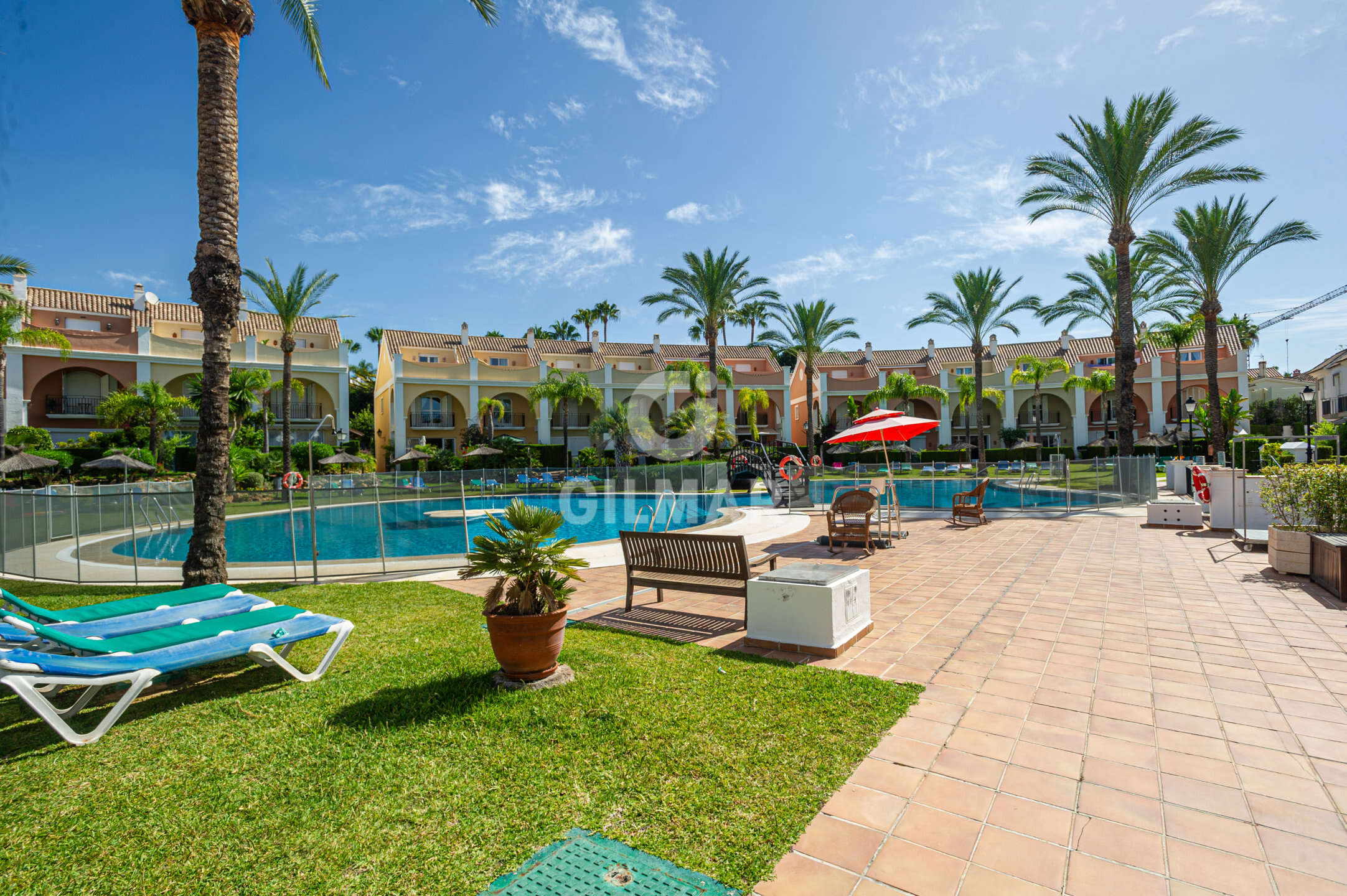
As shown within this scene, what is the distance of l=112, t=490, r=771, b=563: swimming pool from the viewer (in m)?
13.9

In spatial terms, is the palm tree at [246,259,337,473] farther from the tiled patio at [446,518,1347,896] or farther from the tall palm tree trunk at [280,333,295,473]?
the tiled patio at [446,518,1347,896]

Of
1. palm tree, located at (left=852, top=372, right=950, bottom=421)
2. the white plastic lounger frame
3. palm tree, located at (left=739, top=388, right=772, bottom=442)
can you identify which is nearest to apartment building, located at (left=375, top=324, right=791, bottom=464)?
palm tree, located at (left=739, top=388, right=772, bottom=442)

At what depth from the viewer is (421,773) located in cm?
304

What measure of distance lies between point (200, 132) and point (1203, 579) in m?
12.9

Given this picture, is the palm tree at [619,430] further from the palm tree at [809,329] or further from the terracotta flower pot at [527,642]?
the terracotta flower pot at [527,642]

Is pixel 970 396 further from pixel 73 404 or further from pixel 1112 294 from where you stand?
pixel 73 404

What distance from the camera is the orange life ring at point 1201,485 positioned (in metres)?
12.1

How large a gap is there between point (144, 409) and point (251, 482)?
706cm

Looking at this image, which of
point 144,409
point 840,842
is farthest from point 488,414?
point 840,842

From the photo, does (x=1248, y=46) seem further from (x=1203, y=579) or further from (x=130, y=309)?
(x=130, y=309)

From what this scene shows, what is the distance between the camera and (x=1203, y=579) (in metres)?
7.12

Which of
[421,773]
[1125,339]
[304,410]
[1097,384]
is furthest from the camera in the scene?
[1097,384]

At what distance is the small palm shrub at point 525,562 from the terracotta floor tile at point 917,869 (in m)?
2.31

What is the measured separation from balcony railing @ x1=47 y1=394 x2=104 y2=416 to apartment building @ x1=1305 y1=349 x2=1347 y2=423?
218 feet
